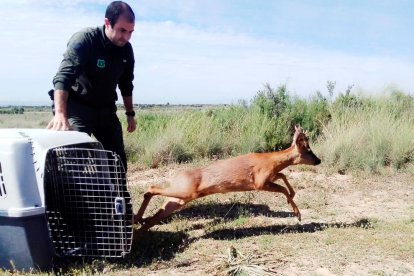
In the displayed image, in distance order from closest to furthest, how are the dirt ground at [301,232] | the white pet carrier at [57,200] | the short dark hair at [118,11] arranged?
the white pet carrier at [57,200] < the dirt ground at [301,232] < the short dark hair at [118,11]

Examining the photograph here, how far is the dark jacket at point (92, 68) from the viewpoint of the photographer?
15.4 feet

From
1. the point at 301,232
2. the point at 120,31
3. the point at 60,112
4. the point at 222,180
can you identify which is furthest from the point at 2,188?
the point at 301,232

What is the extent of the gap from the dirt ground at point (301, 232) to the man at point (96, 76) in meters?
1.34

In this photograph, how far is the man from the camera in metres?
4.64

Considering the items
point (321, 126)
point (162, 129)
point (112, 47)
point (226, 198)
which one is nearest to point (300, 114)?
point (321, 126)

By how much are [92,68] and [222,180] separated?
1847 millimetres

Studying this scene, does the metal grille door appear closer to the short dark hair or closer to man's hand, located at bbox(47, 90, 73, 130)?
man's hand, located at bbox(47, 90, 73, 130)

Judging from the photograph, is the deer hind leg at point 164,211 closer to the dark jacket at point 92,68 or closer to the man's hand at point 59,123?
the dark jacket at point 92,68

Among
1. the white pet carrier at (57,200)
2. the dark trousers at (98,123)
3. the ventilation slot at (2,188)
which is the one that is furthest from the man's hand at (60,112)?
the ventilation slot at (2,188)

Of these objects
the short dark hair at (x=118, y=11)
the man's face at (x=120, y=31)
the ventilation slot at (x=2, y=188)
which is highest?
the short dark hair at (x=118, y=11)

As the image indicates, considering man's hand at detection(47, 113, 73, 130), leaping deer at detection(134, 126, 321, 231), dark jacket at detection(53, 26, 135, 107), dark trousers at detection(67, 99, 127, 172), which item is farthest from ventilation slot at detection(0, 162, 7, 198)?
leaping deer at detection(134, 126, 321, 231)

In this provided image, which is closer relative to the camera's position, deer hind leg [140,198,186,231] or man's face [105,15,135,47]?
man's face [105,15,135,47]

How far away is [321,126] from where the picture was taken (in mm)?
11648

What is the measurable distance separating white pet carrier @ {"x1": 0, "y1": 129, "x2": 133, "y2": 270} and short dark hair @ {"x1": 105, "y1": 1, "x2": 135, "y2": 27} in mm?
1212
